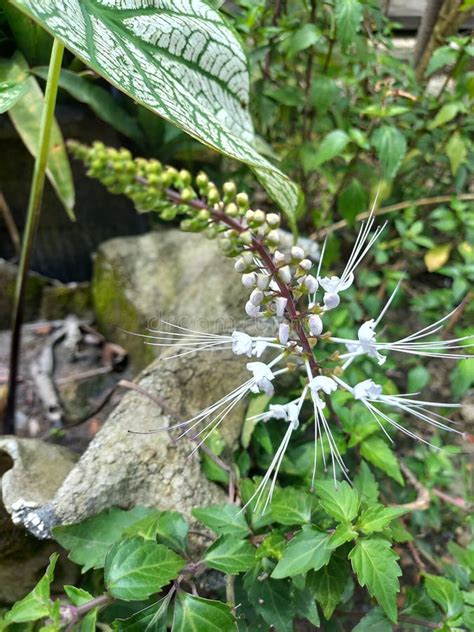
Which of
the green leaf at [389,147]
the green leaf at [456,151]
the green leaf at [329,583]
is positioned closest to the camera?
the green leaf at [329,583]

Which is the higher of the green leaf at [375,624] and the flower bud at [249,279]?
the flower bud at [249,279]

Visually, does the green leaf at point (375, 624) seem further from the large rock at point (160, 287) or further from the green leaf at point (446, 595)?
the large rock at point (160, 287)

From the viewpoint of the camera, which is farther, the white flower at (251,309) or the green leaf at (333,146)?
the green leaf at (333,146)

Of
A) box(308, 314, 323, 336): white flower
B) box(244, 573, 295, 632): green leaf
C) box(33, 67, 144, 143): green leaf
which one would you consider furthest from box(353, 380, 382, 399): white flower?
box(33, 67, 144, 143): green leaf

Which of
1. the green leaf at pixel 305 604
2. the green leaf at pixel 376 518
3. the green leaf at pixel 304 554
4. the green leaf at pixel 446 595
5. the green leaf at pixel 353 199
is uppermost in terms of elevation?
the green leaf at pixel 353 199

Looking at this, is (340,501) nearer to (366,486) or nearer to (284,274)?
(366,486)

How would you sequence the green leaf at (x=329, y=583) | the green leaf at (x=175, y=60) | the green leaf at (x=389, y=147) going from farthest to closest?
the green leaf at (x=389, y=147), the green leaf at (x=329, y=583), the green leaf at (x=175, y=60)

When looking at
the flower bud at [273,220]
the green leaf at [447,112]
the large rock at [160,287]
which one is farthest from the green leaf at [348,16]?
the flower bud at [273,220]

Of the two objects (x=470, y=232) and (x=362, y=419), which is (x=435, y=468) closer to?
(x=362, y=419)
